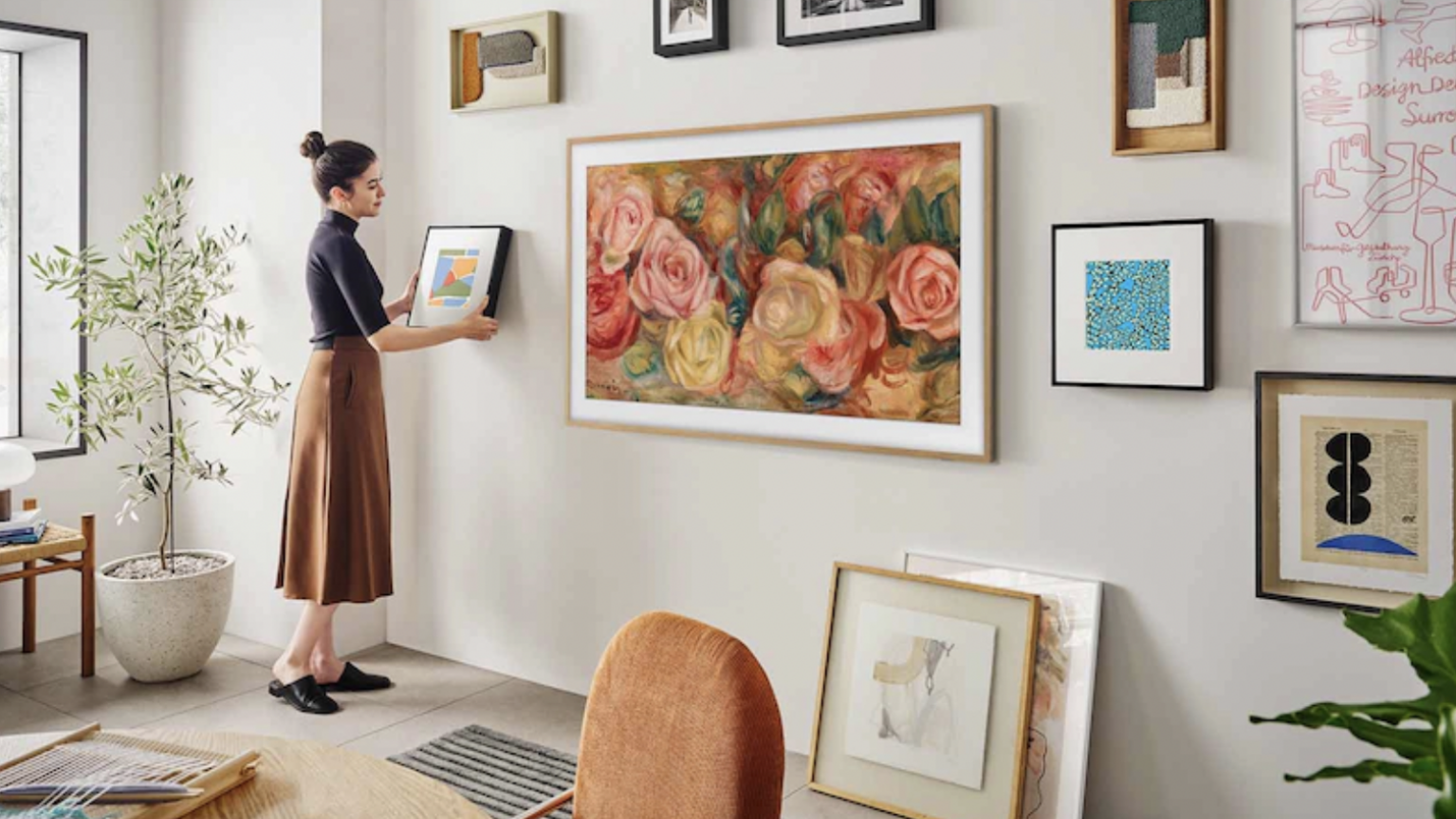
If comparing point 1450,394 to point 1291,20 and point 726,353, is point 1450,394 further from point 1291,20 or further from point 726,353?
point 726,353

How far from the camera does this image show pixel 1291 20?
2.39m

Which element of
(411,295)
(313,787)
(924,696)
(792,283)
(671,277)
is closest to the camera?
(313,787)

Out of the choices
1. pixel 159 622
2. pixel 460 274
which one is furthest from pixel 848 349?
pixel 159 622

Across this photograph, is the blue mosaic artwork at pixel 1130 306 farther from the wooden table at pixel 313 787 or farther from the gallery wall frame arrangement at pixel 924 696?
the wooden table at pixel 313 787

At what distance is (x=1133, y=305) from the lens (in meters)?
2.58

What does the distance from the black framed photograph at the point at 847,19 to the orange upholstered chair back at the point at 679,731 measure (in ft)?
5.79

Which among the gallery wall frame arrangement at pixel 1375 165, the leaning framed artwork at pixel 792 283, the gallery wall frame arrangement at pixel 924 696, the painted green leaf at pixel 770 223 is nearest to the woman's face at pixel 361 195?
the leaning framed artwork at pixel 792 283

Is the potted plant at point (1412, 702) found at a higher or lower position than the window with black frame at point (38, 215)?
lower

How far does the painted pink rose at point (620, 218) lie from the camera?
336cm

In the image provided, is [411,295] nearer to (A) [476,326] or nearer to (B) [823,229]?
(A) [476,326]

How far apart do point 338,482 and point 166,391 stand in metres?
0.85

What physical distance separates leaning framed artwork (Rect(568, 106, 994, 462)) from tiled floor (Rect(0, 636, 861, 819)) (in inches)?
35.4

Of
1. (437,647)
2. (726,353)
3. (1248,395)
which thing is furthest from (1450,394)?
(437,647)

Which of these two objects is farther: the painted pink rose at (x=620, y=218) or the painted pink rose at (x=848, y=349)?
the painted pink rose at (x=620, y=218)
